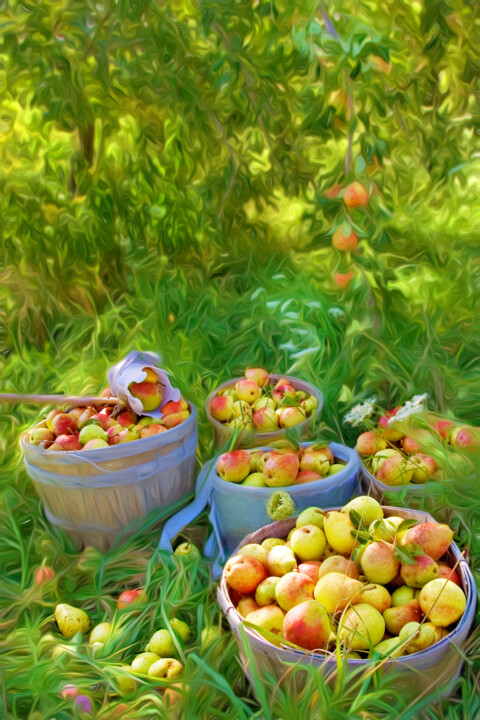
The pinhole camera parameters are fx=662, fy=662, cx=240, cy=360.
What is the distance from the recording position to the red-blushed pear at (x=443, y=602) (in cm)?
133

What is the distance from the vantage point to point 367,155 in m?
2.20

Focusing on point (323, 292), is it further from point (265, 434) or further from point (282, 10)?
point (282, 10)

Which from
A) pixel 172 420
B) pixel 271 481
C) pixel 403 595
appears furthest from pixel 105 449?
pixel 403 595

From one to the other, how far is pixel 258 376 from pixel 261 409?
276 mm

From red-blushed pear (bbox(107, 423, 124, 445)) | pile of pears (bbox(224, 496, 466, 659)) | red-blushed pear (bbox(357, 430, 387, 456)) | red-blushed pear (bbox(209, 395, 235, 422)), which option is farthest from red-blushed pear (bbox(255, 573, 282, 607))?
red-blushed pear (bbox(209, 395, 235, 422))

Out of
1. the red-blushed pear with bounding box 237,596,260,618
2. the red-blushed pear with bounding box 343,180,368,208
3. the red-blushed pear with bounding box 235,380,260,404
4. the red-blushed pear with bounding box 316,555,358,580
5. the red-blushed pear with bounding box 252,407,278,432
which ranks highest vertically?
the red-blushed pear with bounding box 343,180,368,208

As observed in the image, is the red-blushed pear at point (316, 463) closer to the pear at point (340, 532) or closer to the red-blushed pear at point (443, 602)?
the pear at point (340, 532)

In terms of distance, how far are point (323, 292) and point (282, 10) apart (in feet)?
3.47

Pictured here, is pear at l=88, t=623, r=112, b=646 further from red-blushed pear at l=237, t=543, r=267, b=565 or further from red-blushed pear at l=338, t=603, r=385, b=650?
red-blushed pear at l=338, t=603, r=385, b=650

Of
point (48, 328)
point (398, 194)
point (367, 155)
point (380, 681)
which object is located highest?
point (367, 155)

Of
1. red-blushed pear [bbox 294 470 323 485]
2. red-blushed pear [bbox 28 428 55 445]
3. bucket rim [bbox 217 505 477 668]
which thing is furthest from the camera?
red-blushed pear [bbox 28 428 55 445]

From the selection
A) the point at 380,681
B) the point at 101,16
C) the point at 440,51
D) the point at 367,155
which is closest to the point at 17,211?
the point at 101,16

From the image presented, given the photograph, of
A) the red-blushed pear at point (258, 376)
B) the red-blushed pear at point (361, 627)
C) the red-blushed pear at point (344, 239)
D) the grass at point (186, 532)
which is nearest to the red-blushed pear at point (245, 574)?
the grass at point (186, 532)

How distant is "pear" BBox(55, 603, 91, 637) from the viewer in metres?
1.72
